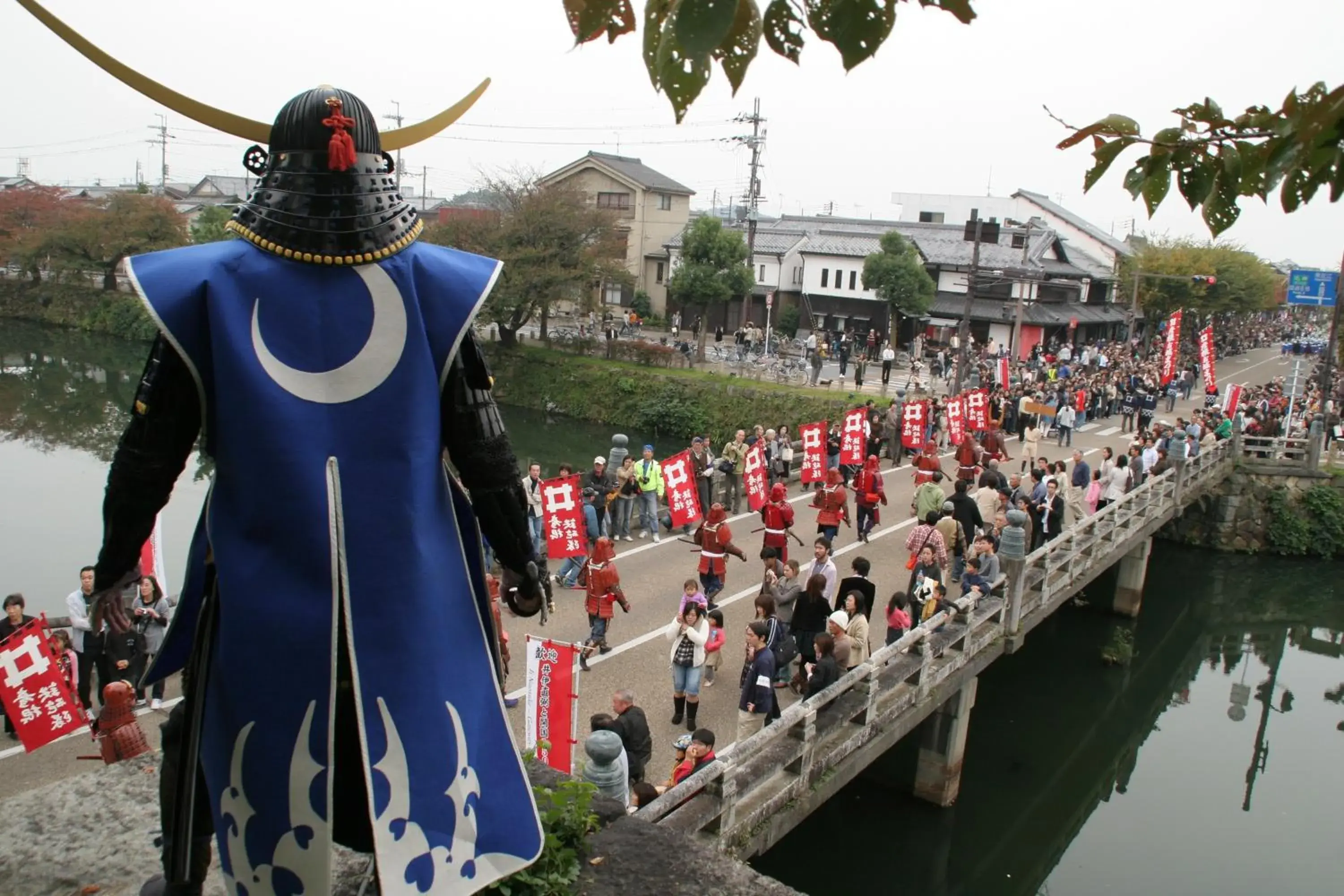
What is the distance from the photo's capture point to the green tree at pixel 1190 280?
43531 mm

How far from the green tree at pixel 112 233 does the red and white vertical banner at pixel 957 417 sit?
Result: 29.9 metres

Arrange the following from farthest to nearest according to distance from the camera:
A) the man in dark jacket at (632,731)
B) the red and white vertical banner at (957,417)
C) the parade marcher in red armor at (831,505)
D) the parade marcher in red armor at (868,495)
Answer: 1. the red and white vertical banner at (957,417)
2. the parade marcher in red armor at (868,495)
3. the parade marcher in red armor at (831,505)
4. the man in dark jacket at (632,731)

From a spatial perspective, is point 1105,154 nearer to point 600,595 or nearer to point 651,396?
point 600,595

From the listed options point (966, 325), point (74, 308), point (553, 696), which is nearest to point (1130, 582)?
point (966, 325)

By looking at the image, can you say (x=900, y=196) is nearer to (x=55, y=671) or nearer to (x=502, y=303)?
(x=502, y=303)

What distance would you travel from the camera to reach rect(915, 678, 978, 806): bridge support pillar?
35.2ft

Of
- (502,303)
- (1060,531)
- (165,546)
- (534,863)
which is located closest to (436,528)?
(534,863)

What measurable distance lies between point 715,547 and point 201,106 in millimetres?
8686

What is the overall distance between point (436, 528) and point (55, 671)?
573cm

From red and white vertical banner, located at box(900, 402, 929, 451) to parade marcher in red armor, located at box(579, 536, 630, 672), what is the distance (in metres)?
10.6

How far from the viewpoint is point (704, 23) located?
74.7 inches

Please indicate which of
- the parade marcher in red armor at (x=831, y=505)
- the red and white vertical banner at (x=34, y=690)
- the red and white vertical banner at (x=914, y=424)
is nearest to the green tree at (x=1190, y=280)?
the red and white vertical banner at (x=914, y=424)

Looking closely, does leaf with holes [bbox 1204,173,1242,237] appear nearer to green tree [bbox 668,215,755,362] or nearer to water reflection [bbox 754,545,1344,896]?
water reflection [bbox 754,545,1344,896]

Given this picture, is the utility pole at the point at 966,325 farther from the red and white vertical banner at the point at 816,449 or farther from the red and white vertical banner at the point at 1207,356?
the red and white vertical banner at the point at 816,449
